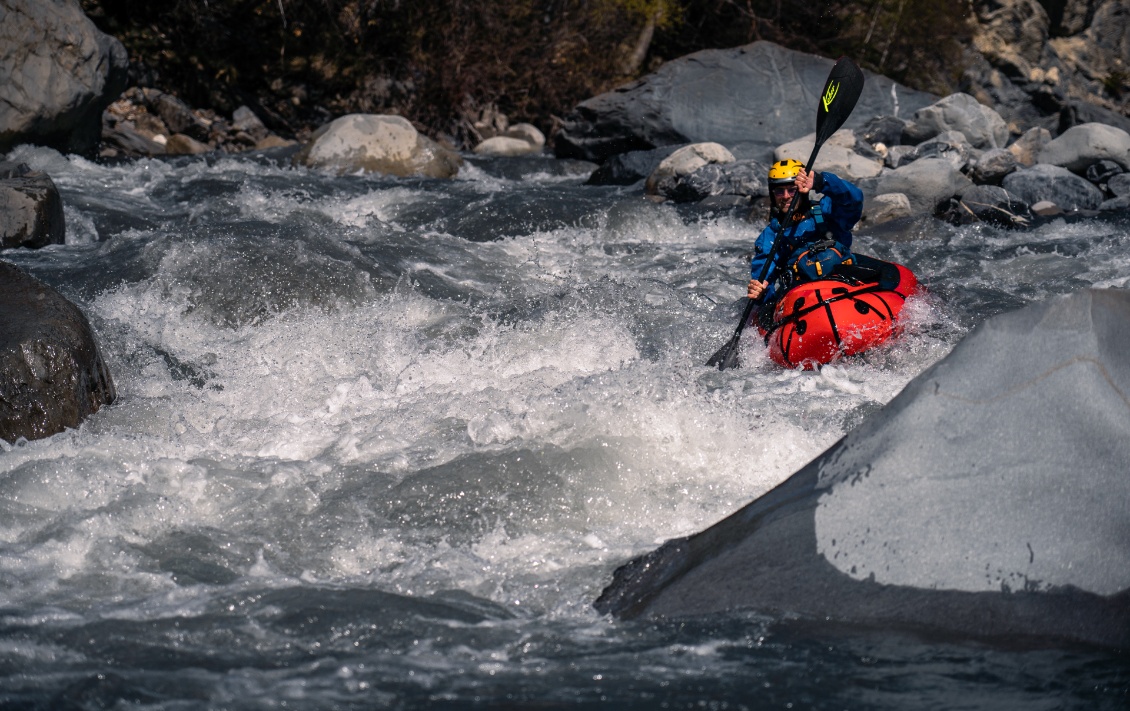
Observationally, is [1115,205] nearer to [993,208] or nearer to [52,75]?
[993,208]

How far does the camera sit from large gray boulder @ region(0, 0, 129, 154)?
9.58 m

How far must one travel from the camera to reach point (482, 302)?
6.38 m

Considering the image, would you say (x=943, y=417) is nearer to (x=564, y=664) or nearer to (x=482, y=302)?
(x=564, y=664)

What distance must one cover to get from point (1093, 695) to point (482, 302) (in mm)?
4521

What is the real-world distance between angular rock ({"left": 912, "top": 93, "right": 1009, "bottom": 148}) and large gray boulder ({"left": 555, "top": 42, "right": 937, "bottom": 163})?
3.12 feet

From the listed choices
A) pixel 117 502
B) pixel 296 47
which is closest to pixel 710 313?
pixel 117 502

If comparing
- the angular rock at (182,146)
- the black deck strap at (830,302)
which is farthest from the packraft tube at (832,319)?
the angular rock at (182,146)

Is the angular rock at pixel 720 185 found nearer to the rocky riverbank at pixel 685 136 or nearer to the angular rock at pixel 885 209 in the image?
the rocky riverbank at pixel 685 136

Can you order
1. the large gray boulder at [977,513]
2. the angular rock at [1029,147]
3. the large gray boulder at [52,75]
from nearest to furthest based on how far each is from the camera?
1. the large gray boulder at [977,513]
2. the large gray boulder at [52,75]
3. the angular rock at [1029,147]

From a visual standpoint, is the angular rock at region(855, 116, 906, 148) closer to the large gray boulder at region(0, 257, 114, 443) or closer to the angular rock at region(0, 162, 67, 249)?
the angular rock at region(0, 162, 67, 249)

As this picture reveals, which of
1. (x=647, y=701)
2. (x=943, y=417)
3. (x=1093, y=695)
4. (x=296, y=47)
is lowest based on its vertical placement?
(x=296, y=47)

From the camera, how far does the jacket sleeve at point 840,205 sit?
5.64m

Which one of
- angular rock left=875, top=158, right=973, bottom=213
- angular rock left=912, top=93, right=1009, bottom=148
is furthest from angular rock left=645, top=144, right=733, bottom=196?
angular rock left=912, top=93, right=1009, bottom=148

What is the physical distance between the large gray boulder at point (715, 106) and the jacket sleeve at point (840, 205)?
6.09m
